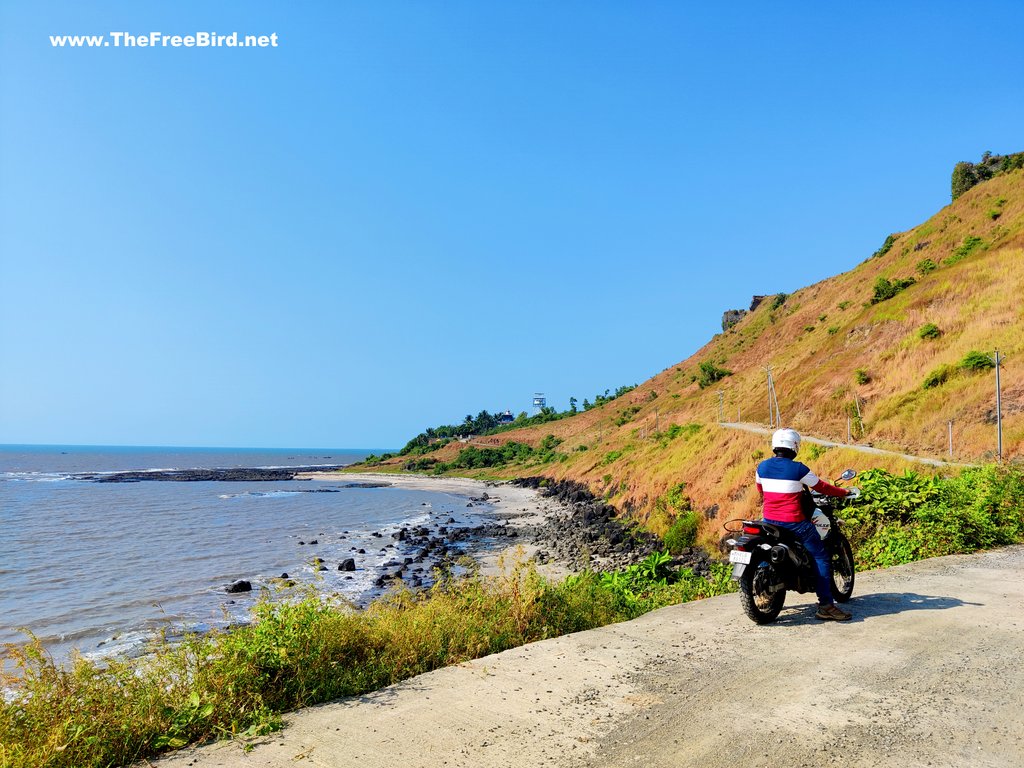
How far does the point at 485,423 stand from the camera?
149 metres

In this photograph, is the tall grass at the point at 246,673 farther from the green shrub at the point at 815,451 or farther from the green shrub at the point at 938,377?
the green shrub at the point at 938,377

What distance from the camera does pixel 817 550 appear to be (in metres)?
7.25

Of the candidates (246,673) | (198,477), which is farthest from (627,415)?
(246,673)

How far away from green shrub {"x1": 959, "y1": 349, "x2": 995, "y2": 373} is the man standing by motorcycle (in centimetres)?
2903

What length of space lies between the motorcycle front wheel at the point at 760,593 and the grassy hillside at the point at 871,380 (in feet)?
47.2

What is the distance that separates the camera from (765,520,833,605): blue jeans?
23.8ft

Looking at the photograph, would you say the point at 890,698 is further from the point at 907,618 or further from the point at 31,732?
the point at 31,732

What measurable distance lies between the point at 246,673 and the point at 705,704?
3.63m

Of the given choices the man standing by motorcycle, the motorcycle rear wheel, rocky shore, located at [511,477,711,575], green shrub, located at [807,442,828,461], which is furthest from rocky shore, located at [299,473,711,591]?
green shrub, located at [807,442,828,461]

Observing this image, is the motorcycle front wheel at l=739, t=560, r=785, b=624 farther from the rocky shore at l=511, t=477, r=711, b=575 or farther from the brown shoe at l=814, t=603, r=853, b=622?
the rocky shore at l=511, t=477, r=711, b=575

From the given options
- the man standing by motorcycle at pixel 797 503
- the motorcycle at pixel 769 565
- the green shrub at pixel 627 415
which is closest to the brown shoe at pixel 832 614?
the man standing by motorcycle at pixel 797 503

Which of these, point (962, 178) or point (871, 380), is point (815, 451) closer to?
point (871, 380)

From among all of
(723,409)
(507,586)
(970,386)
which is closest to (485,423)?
(723,409)

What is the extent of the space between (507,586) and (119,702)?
431 cm
